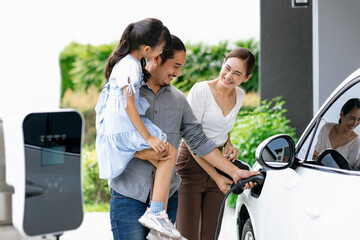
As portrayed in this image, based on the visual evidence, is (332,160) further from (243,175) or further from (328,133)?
(243,175)

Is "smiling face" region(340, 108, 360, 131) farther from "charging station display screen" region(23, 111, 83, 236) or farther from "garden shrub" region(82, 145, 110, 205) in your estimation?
"garden shrub" region(82, 145, 110, 205)

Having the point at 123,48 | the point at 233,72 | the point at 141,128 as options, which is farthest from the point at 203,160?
the point at 123,48

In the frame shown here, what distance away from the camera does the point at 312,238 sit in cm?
212

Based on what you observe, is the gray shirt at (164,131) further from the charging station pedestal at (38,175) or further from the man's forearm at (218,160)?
the charging station pedestal at (38,175)

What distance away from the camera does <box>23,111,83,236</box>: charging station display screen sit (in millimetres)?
1630

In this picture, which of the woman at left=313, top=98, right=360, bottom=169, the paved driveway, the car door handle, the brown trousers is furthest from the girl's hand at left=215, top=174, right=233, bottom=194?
the paved driveway

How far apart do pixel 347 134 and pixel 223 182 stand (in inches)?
45.0

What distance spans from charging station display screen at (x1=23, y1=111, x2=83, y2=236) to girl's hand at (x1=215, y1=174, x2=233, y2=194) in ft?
5.29

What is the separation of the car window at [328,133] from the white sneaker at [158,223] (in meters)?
0.74

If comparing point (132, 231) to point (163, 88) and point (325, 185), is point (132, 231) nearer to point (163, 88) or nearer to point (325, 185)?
point (163, 88)

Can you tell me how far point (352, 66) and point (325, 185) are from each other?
3846 mm

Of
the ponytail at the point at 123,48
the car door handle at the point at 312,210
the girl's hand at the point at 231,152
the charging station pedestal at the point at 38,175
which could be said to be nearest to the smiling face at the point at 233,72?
the girl's hand at the point at 231,152

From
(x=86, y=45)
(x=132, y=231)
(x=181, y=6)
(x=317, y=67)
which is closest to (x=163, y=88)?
(x=132, y=231)

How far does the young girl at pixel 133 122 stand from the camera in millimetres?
2467
